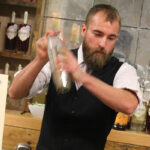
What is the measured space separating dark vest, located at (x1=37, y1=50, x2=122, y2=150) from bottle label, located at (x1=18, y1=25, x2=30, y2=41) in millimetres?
994

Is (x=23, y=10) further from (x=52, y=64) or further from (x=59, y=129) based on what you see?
(x=52, y=64)

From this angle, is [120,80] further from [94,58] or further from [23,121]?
[23,121]

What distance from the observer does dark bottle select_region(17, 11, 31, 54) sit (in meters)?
2.27

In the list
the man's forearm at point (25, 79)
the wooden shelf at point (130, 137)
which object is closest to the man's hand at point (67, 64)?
the man's forearm at point (25, 79)

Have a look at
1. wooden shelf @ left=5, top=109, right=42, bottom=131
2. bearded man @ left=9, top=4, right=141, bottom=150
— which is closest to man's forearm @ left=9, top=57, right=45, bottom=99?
bearded man @ left=9, top=4, right=141, bottom=150

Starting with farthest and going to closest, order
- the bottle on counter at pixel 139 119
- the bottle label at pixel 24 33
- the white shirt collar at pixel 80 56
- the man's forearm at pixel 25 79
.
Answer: the bottle label at pixel 24 33, the bottle on counter at pixel 139 119, the white shirt collar at pixel 80 56, the man's forearm at pixel 25 79

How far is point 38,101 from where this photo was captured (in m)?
2.26

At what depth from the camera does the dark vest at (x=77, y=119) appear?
4.36 feet

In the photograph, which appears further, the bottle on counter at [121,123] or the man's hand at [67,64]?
the bottle on counter at [121,123]

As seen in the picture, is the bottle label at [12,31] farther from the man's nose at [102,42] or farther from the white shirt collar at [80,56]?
the man's nose at [102,42]

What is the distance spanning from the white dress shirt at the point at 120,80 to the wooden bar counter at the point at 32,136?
0.71 metres

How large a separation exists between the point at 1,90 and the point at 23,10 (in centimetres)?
157

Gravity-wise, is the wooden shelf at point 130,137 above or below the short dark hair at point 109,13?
below

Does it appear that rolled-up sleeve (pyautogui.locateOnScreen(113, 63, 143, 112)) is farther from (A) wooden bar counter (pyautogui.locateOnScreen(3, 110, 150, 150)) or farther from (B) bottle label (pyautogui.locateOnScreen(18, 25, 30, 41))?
(B) bottle label (pyautogui.locateOnScreen(18, 25, 30, 41))
